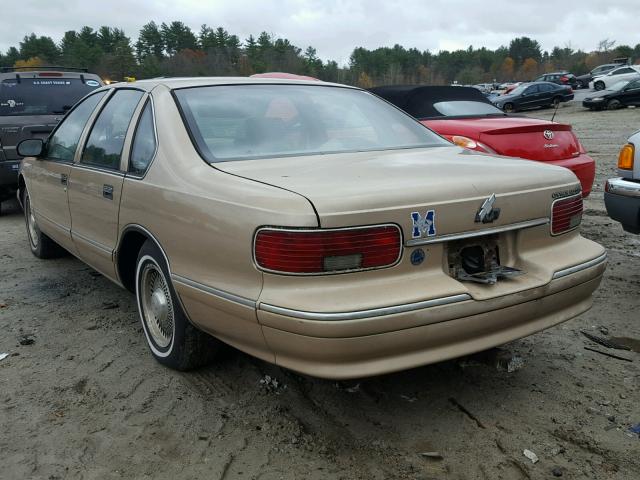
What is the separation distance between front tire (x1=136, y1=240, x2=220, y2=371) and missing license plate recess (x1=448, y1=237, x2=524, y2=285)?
1.33m

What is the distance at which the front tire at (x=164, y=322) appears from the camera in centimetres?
307

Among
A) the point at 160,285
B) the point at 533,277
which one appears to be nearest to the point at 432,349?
the point at 533,277

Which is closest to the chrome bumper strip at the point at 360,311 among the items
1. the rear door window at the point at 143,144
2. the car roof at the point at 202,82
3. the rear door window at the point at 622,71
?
the rear door window at the point at 143,144

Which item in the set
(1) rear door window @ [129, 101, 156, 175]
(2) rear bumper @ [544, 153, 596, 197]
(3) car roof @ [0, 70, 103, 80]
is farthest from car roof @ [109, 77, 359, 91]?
(3) car roof @ [0, 70, 103, 80]

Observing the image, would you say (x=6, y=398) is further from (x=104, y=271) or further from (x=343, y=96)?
(x=343, y=96)

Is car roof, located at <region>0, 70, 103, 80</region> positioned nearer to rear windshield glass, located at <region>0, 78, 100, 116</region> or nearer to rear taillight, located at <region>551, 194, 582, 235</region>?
rear windshield glass, located at <region>0, 78, 100, 116</region>

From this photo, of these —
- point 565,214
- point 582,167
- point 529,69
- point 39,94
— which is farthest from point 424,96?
point 529,69

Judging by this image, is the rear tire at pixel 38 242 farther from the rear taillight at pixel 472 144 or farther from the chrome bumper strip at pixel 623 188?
the chrome bumper strip at pixel 623 188

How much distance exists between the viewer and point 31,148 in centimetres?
468

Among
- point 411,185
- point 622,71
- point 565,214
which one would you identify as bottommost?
point 565,214

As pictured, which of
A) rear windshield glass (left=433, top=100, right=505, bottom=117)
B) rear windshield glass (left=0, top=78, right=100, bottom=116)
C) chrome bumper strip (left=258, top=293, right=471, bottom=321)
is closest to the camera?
chrome bumper strip (left=258, top=293, right=471, bottom=321)

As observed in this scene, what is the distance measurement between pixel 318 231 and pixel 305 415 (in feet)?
3.34

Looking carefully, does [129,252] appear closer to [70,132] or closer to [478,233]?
[70,132]

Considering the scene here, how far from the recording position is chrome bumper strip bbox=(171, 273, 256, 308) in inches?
94.5
